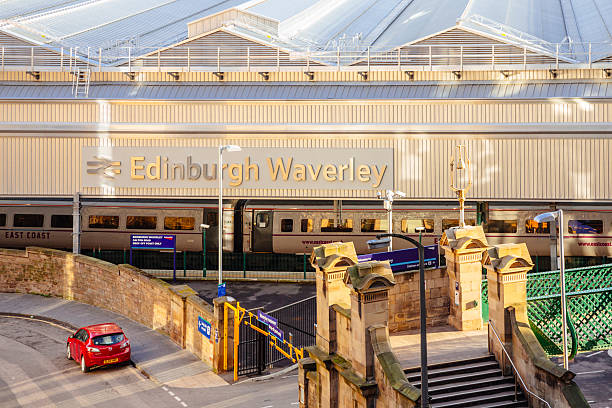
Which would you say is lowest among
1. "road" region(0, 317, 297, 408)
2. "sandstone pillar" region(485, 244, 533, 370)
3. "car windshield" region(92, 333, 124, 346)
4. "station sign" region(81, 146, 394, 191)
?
"road" region(0, 317, 297, 408)

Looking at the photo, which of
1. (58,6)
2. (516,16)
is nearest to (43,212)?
(58,6)

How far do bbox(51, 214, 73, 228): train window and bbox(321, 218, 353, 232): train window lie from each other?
48.9 ft

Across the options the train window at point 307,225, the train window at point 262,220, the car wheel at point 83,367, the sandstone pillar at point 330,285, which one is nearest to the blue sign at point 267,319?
the sandstone pillar at point 330,285

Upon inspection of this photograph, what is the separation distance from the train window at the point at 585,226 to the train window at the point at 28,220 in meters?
30.0

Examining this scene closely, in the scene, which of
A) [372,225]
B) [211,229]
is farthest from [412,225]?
[211,229]

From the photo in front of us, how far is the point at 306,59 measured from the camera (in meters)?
39.5

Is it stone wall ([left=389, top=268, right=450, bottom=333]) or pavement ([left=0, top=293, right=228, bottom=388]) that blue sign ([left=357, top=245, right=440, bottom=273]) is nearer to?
stone wall ([left=389, top=268, right=450, bottom=333])

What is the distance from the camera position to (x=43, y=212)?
4109 cm

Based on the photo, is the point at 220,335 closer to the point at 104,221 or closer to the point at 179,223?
the point at 179,223

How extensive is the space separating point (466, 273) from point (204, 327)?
417 inches

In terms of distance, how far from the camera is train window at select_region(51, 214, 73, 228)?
40.8m

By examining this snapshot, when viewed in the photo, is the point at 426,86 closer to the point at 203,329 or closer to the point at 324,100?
the point at 324,100

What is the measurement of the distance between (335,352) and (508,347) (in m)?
4.61

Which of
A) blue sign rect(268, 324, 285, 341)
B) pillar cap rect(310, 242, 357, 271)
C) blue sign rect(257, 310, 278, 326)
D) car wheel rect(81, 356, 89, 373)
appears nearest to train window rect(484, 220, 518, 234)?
blue sign rect(257, 310, 278, 326)
